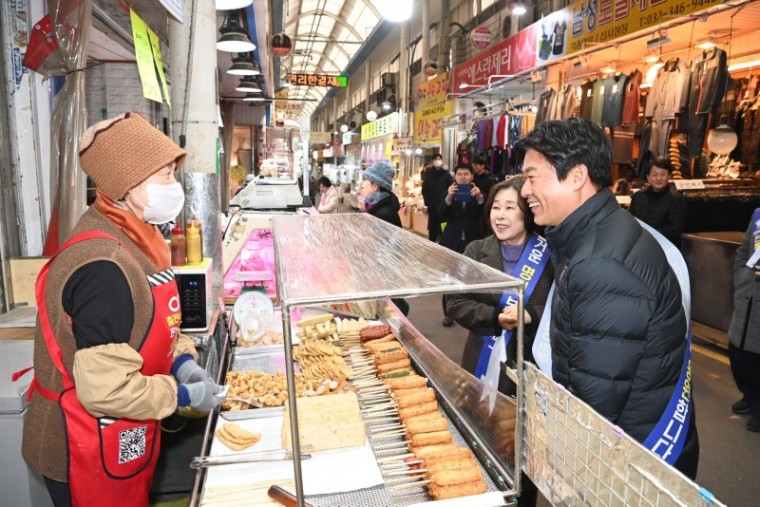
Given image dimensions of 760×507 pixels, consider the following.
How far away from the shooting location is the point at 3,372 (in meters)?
2.37

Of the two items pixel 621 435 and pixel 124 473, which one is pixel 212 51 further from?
Result: pixel 621 435

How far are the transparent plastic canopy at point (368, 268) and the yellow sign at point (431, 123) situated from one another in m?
11.7

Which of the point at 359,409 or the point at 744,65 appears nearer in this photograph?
the point at 359,409

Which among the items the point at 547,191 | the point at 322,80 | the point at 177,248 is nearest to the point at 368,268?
the point at 547,191

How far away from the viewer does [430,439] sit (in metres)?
2.09

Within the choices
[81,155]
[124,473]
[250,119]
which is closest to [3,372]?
[124,473]

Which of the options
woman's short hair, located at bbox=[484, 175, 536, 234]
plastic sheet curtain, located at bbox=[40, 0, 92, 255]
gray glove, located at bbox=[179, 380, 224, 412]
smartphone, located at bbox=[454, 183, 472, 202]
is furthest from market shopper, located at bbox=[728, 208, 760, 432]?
plastic sheet curtain, located at bbox=[40, 0, 92, 255]

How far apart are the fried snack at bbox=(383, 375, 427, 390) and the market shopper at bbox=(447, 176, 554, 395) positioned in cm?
34

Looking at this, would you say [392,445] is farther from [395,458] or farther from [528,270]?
[528,270]

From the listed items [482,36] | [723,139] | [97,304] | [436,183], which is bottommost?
[97,304]

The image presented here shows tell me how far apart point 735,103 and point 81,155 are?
27.7 ft

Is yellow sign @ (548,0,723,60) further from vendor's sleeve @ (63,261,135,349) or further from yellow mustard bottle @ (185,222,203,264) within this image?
vendor's sleeve @ (63,261,135,349)

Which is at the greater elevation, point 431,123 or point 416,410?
point 431,123

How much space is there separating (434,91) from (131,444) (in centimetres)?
1413
